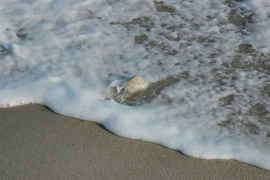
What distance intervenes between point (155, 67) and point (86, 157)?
1.15 m

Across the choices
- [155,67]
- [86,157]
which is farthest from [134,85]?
[86,157]

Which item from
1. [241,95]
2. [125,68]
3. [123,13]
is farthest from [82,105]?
[123,13]

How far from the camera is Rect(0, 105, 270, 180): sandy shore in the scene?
9.36 feet

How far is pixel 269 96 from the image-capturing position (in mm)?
3523

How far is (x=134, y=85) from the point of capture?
3553 millimetres

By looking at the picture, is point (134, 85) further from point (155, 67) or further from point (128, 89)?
point (155, 67)

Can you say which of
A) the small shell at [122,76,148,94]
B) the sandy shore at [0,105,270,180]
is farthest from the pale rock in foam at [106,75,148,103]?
the sandy shore at [0,105,270,180]

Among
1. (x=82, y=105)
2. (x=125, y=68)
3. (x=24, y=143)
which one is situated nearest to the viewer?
(x=24, y=143)

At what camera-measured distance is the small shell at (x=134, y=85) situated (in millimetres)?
3549

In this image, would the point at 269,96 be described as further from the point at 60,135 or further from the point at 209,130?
the point at 60,135

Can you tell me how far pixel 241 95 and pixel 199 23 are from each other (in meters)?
1.18

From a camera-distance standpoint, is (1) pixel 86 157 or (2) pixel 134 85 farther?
(2) pixel 134 85

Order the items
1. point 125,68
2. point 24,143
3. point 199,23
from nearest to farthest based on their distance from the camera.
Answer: point 24,143, point 125,68, point 199,23

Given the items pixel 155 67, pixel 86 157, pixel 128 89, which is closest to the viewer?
pixel 86 157
